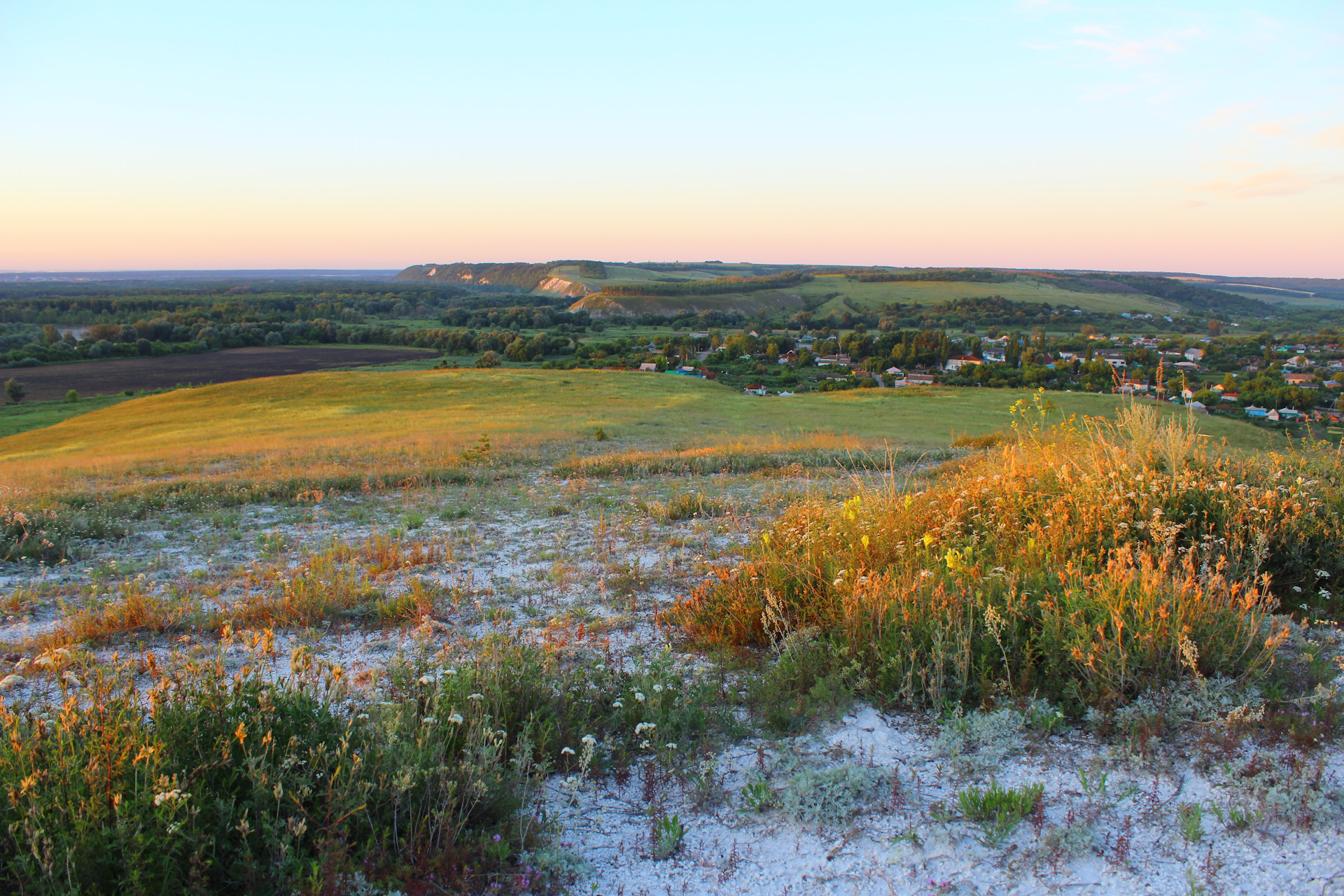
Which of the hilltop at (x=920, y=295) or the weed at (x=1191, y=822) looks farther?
the hilltop at (x=920, y=295)

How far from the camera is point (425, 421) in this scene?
26.9 metres

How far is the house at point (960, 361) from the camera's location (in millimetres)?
69000

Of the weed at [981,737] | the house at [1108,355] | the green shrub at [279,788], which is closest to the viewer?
the green shrub at [279,788]

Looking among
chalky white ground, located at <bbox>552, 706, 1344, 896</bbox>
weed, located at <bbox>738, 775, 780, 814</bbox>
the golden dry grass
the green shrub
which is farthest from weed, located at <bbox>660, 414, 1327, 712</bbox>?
the golden dry grass

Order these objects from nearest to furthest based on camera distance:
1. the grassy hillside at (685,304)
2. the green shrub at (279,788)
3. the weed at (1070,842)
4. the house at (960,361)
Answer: the green shrub at (279,788)
the weed at (1070,842)
the house at (960,361)
the grassy hillside at (685,304)

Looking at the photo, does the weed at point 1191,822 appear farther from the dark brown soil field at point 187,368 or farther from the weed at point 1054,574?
the dark brown soil field at point 187,368

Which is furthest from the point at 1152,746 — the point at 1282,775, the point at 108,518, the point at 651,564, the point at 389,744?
the point at 108,518

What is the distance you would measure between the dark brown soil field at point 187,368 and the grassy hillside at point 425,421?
71.9 feet

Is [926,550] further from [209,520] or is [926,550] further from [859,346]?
[859,346]

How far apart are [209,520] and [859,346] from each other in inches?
3312

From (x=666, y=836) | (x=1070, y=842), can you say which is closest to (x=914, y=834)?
(x=1070, y=842)

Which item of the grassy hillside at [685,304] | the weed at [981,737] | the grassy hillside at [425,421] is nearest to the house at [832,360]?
the grassy hillside at [425,421]

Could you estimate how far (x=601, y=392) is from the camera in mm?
39500

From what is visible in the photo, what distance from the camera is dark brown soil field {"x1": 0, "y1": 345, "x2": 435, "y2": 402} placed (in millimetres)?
58306
